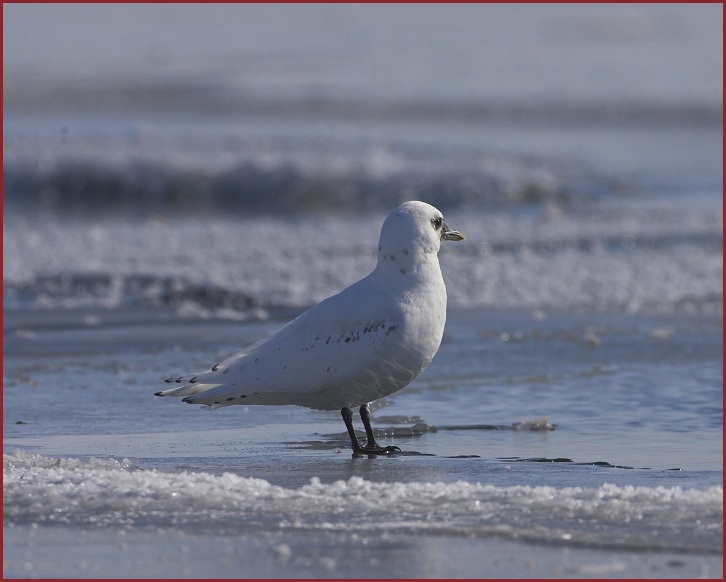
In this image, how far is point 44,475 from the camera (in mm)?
4770

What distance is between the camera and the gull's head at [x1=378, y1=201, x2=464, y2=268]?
567cm

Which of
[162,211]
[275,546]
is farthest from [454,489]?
[162,211]

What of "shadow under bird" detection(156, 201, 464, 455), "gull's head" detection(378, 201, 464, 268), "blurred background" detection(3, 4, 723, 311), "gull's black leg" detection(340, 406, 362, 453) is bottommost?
"gull's black leg" detection(340, 406, 362, 453)

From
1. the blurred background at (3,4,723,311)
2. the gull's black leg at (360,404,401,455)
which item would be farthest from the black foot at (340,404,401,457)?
the blurred background at (3,4,723,311)

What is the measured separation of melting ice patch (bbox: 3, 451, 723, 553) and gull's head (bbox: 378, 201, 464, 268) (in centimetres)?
127

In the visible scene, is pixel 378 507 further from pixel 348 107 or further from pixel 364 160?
pixel 348 107

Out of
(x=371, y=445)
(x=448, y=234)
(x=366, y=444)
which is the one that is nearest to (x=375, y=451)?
(x=371, y=445)

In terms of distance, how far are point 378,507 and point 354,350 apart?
117 centimetres

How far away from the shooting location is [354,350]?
17.9 ft

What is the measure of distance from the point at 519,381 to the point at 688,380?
0.88 meters

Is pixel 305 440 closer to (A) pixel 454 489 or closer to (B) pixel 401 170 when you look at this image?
(A) pixel 454 489

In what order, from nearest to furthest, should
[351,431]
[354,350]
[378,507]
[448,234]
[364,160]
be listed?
[378,507] < [354,350] < [351,431] < [448,234] < [364,160]

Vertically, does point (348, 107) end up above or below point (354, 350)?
above

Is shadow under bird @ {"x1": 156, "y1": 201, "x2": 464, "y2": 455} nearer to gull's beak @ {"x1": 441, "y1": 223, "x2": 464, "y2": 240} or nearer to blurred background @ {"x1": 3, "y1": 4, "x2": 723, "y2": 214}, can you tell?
gull's beak @ {"x1": 441, "y1": 223, "x2": 464, "y2": 240}
